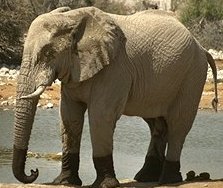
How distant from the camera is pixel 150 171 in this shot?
9.84m

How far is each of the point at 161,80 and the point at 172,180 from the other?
3.72 feet

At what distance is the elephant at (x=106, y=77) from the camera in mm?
8258

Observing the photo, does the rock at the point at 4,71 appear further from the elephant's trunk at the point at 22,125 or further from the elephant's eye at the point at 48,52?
the elephant's trunk at the point at 22,125

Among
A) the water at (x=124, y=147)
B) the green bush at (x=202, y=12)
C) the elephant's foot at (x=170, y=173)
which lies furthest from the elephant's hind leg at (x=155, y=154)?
the green bush at (x=202, y=12)

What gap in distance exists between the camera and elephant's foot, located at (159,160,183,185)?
9344 millimetres

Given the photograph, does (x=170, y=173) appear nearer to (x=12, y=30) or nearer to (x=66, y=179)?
(x=66, y=179)

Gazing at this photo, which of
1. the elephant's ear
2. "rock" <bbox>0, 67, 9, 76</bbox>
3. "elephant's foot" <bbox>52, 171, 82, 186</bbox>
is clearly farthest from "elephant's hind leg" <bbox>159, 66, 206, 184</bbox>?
"rock" <bbox>0, 67, 9, 76</bbox>

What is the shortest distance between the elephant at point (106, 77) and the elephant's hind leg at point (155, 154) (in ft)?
0.19

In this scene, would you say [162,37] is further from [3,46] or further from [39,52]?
[3,46]

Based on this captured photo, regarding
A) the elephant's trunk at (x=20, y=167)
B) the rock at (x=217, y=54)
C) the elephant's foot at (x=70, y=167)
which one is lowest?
the rock at (x=217, y=54)

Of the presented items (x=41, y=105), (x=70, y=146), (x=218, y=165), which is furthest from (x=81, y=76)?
(x=41, y=105)

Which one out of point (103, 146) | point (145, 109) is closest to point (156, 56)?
point (145, 109)

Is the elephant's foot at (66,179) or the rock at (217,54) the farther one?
the rock at (217,54)

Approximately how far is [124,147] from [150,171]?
7.01 m
